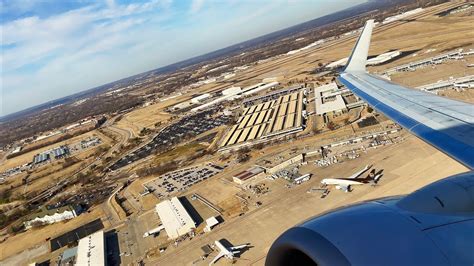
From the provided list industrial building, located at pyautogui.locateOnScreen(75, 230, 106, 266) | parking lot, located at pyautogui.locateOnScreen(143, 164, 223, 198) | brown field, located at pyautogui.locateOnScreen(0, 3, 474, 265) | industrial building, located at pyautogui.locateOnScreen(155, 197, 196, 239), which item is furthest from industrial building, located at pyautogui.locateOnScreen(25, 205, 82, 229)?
industrial building, located at pyautogui.locateOnScreen(155, 197, 196, 239)

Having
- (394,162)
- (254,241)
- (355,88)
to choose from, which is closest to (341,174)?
(394,162)

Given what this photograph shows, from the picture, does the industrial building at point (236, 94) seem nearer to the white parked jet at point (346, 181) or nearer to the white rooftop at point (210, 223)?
the white rooftop at point (210, 223)

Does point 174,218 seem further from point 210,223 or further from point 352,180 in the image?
point 352,180

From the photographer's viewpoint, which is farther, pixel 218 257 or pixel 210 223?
pixel 210 223

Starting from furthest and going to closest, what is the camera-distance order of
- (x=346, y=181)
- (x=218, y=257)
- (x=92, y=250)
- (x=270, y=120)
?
(x=270, y=120)
(x=346, y=181)
(x=92, y=250)
(x=218, y=257)

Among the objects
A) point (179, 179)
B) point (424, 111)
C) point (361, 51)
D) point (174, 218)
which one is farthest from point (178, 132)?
point (424, 111)

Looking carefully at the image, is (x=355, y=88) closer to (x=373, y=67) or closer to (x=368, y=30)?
(x=368, y=30)
